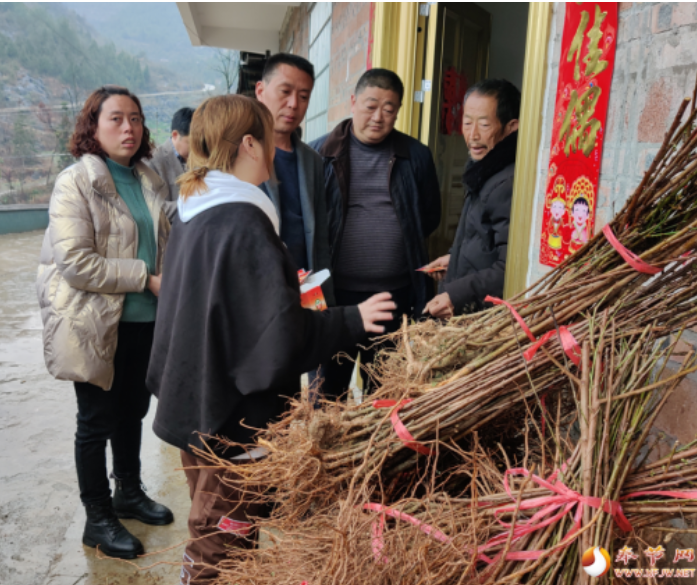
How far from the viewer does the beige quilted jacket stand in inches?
84.0

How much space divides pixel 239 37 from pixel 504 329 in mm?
12164

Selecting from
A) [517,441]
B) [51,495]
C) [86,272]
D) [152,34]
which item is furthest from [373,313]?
[152,34]

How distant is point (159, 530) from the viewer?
99.5 inches

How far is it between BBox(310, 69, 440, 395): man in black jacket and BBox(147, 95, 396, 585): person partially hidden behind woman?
3.51 ft

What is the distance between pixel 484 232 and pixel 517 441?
1102mm

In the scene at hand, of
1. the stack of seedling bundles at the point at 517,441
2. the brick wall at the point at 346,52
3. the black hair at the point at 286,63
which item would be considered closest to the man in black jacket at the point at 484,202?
the black hair at the point at 286,63

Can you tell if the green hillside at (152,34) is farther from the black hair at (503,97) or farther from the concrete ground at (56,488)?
the black hair at (503,97)

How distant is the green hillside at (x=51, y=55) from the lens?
30.0m

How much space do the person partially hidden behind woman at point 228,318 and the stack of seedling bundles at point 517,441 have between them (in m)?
0.26

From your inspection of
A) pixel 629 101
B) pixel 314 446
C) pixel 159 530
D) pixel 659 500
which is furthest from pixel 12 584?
pixel 629 101

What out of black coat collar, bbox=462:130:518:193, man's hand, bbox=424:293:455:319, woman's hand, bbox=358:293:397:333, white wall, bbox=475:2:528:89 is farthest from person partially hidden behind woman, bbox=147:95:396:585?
white wall, bbox=475:2:528:89

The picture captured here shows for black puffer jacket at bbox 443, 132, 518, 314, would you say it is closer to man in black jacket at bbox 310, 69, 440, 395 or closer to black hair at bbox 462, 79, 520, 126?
black hair at bbox 462, 79, 520, 126

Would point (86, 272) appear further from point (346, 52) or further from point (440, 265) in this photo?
point (346, 52)

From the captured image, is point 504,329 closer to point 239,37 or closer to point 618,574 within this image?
point 618,574
